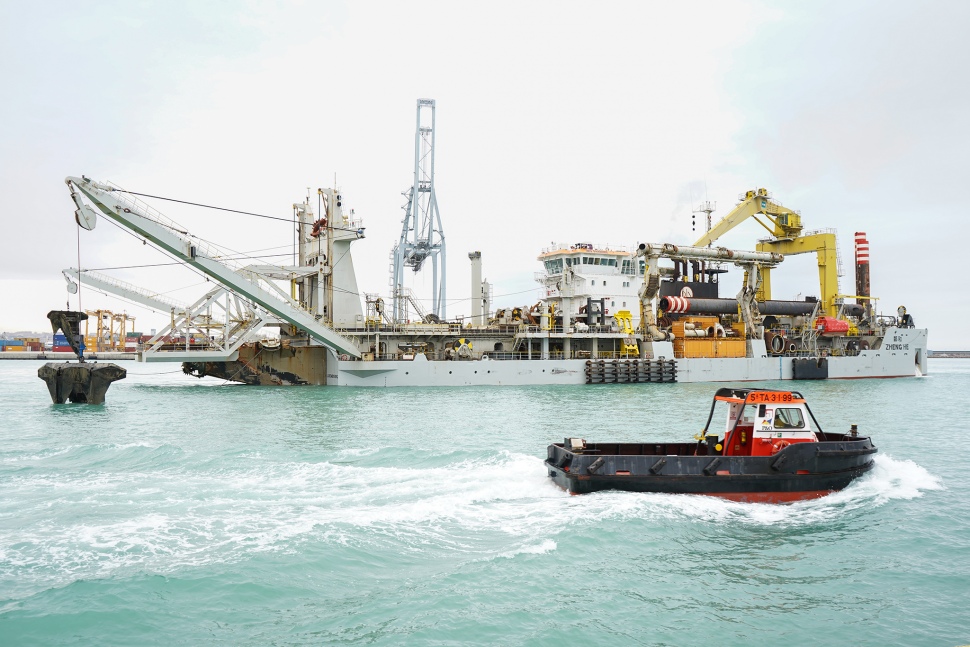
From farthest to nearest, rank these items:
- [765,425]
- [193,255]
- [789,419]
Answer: [193,255]
[789,419]
[765,425]

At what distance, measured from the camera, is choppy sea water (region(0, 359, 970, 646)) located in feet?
21.7

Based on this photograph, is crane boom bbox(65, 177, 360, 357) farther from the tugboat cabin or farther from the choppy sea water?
the tugboat cabin

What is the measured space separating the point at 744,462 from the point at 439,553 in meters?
5.57

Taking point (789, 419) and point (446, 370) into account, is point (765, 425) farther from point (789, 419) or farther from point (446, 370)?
point (446, 370)

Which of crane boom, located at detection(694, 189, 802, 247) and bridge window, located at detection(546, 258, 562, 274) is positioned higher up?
crane boom, located at detection(694, 189, 802, 247)

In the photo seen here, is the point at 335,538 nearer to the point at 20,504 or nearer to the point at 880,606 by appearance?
the point at 20,504

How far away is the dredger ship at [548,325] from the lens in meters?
35.0

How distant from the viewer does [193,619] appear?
6.56 metres

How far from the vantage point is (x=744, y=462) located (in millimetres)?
11102

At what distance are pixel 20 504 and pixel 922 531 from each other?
13.7 m

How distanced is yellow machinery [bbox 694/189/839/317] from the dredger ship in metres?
0.12

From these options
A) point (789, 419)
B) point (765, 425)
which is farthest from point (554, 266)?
point (765, 425)

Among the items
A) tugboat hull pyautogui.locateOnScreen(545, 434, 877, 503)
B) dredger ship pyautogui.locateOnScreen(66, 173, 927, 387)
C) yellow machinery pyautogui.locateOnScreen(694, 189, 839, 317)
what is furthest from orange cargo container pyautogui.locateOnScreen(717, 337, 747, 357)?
tugboat hull pyautogui.locateOnScreen(545, 434, 877, 503)

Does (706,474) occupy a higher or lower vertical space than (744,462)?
lower
